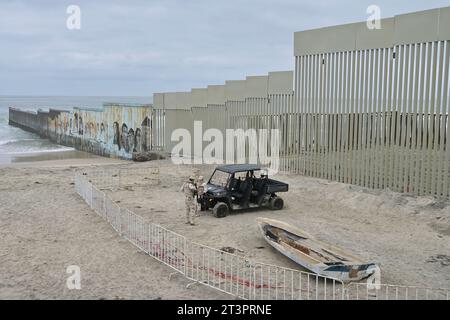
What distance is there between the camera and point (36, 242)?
472 inches

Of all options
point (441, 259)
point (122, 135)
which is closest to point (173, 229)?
point (441, 259)

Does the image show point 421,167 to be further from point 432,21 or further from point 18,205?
point 18,205

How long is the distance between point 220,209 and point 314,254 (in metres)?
4.61

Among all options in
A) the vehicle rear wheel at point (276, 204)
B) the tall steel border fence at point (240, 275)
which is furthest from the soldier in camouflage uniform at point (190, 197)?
Result: the vehicle rear wheel at point (276, 204)

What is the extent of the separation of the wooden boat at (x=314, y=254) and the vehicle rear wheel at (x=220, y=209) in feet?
8.35

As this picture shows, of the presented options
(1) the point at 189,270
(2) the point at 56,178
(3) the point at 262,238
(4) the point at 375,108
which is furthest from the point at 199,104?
(1) the point at 189,270

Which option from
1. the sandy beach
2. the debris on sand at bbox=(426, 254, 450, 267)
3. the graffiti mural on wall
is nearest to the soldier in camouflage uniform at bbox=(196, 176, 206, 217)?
the sandy beach

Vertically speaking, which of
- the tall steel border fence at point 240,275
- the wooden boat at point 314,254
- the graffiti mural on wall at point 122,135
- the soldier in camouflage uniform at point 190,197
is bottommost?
the tall steel border fence at point 240,275

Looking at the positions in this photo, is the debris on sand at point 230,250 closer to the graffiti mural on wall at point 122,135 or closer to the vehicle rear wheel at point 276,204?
the vehicle rear wheel at point 276,204

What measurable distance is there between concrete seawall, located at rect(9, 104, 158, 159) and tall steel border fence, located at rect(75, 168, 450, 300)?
1854cm

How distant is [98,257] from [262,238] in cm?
398

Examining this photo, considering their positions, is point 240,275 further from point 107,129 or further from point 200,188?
point 107,129

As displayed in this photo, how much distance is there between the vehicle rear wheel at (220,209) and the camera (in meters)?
14.3

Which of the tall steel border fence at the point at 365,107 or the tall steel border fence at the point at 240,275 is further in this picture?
the tall steel border fence at the point at 365,107
